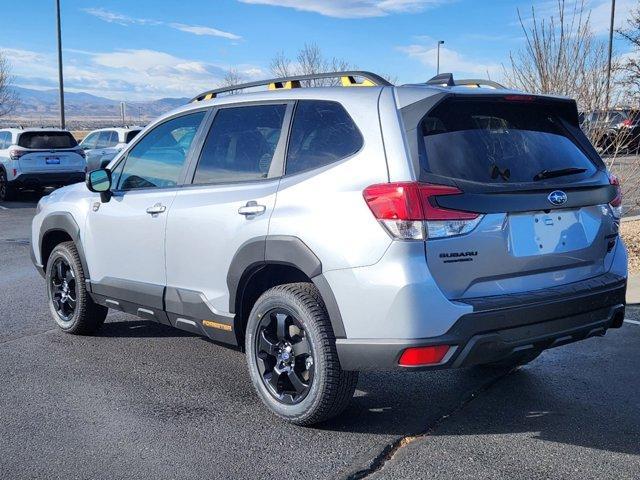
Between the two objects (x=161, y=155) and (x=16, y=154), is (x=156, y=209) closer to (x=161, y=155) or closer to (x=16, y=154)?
(x=161, y=155)

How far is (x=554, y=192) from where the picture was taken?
3.76 meters

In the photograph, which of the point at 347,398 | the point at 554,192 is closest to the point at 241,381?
the point at 347,398

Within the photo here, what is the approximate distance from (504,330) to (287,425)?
4.44ft

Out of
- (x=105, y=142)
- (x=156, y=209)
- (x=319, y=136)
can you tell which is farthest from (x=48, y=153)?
(x=319, y=136)

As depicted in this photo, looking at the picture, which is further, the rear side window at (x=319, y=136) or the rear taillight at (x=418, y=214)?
the rear side window at (x=319, y=136)

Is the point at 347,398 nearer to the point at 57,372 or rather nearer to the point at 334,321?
the point at 334,321

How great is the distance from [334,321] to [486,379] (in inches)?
65.9

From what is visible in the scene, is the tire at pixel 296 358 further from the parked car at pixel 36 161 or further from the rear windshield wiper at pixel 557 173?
the parked car at pixel 36 161

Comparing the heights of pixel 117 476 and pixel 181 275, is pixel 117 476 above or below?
below

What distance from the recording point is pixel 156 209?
4816mm

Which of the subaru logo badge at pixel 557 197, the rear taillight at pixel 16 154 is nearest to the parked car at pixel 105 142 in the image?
the rear taillight at pixel 16 154

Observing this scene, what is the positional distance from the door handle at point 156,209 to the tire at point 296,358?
1085mm

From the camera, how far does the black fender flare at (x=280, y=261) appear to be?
366 centimetres

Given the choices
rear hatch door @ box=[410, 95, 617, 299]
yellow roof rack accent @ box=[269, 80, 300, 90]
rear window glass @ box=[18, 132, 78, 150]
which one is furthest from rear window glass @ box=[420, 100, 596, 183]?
rear window glass @ box=[18, 132, 78, 150]
